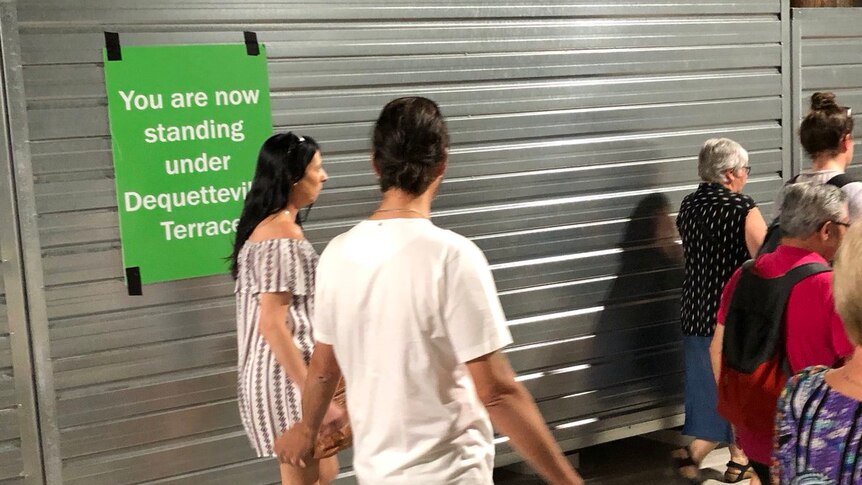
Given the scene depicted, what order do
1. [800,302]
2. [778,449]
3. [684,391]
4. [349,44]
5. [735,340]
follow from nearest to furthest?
[778,449] < [800,302] < [735,340] < [349,44] < [684,391]

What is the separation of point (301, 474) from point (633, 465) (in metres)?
2.66

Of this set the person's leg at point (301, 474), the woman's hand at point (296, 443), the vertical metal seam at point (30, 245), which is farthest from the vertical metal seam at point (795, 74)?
the woman's hand at point (296, 443)

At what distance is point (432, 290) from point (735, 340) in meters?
1.57

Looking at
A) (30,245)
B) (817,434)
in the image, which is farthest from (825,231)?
(30,245)

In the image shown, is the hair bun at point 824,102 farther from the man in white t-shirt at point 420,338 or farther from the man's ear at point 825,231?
the man in white t-shirt at point 420,338

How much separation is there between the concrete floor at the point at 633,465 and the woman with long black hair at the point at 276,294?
215 centimetres

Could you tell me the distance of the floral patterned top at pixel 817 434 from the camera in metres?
2.09

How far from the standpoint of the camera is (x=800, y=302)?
341 cm

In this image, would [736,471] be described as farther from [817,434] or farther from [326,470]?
[817,434]

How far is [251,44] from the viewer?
4.70 meters

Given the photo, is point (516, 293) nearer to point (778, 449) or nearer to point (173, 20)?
point (173, 20)

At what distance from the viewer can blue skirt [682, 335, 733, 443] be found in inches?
217

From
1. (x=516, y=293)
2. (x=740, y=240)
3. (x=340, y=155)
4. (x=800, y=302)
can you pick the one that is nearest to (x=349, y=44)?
(x=340, y=155)

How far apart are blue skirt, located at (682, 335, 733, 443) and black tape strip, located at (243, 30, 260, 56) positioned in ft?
8.59
